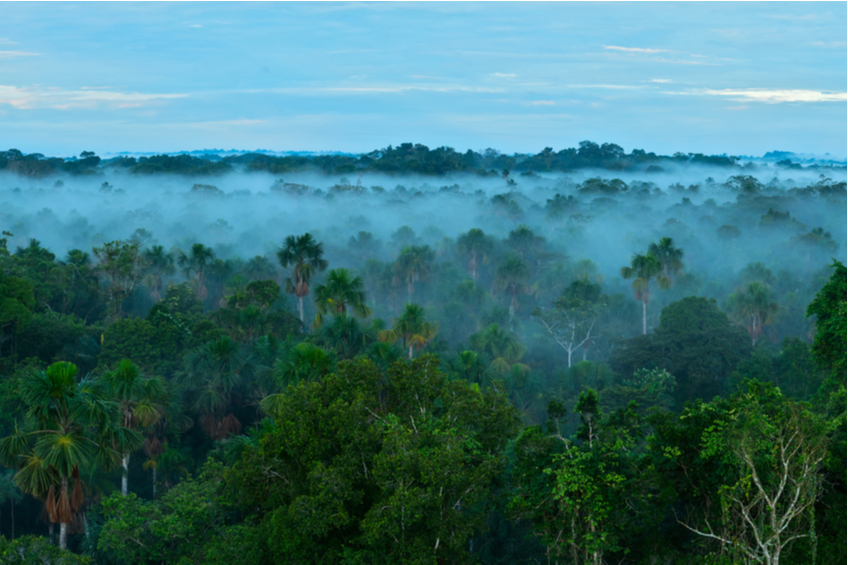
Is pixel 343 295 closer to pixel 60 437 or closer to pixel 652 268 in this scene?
pixel 60 437

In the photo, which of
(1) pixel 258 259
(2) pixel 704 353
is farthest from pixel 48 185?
(2) pixel 704 353

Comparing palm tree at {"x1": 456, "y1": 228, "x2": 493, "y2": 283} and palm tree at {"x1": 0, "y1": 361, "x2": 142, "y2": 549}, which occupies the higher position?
palm tree at {"x1": 456, "y1": 228, "x2": 493, "y2": 283}

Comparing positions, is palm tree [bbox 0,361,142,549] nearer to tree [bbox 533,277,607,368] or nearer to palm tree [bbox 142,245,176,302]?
tree [bbox 533,277,607,368]

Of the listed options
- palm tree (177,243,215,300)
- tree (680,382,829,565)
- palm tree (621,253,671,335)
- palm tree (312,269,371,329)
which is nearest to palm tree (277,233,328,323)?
palm tree (312,269,371,329)

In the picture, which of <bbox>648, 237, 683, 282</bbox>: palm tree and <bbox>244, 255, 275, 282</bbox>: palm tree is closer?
<bbox>648, 237, 683, 282</bbox>: palm tree

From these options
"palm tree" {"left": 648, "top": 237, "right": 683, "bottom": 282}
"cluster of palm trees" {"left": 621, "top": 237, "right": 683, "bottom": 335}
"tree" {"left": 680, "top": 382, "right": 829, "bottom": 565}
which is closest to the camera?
"tree" {"left": 680, "top": 382, "right": 829, "bottom": 565}

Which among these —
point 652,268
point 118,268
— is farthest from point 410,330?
point 118,268
